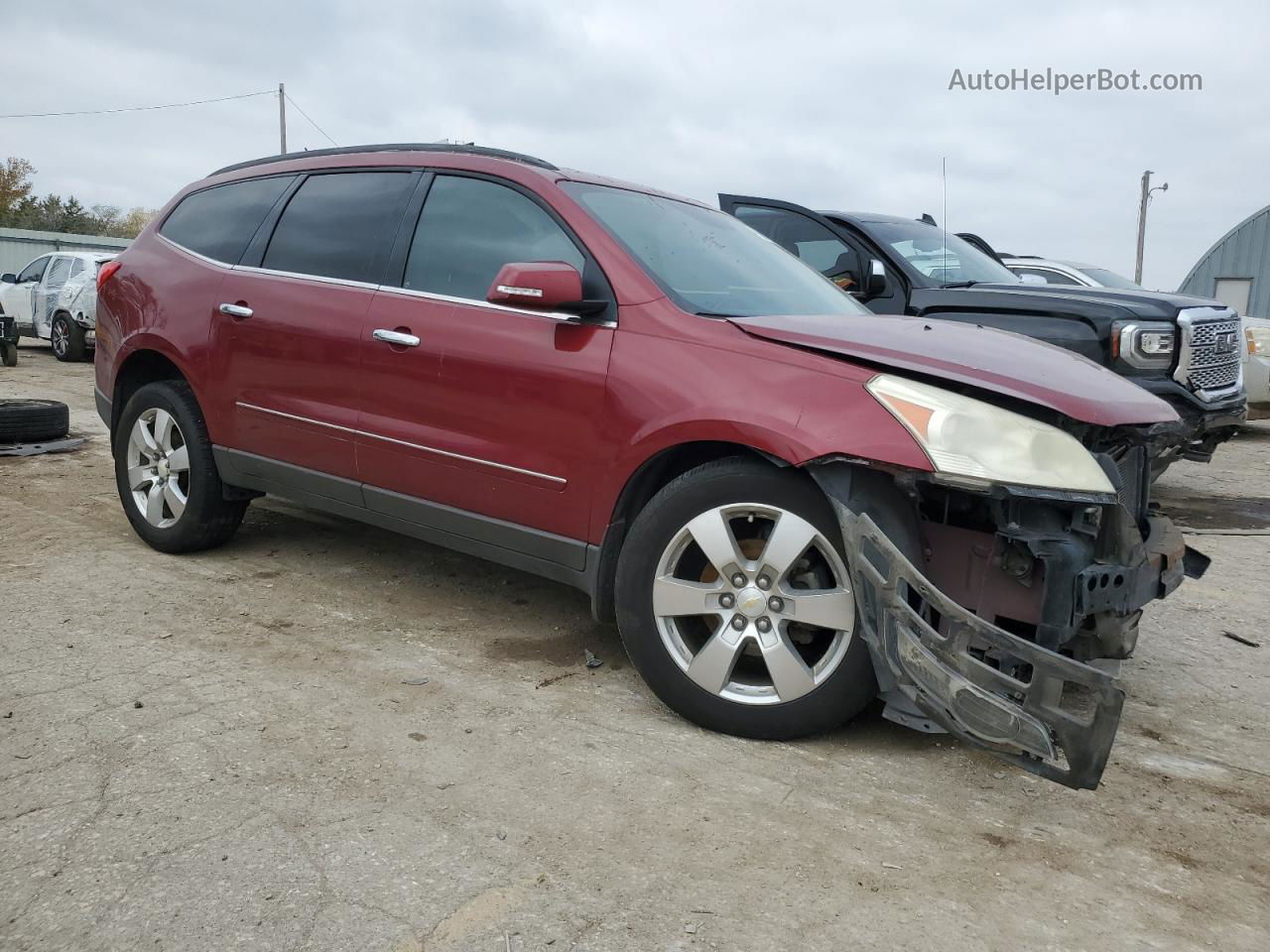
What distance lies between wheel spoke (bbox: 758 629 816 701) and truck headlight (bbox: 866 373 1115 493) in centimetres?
65

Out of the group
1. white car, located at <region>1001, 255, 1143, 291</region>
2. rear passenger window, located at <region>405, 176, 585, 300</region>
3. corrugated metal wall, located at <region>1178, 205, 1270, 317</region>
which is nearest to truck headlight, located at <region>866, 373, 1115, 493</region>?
rear passenger window, located at <region>405, 176, 585, 300</region>

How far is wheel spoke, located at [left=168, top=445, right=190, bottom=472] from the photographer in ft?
15.0

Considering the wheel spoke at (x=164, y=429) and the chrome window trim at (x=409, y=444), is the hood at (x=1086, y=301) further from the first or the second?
the wheel spoke at (x=164, y=429)

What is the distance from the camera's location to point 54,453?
7.34m

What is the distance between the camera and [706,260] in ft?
12.2

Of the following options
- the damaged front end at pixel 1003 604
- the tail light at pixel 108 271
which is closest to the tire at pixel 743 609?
the damaged front end at pixel 1003 604

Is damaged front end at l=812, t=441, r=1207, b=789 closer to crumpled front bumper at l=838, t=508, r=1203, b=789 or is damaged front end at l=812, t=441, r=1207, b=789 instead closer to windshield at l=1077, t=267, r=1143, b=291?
crumpled front bumper at l=838, t=508, r=1203, b=789

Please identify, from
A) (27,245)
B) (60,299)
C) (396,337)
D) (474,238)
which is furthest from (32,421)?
(27,245)

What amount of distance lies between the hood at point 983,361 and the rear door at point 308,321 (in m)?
1.61

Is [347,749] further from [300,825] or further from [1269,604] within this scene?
[1269,604]

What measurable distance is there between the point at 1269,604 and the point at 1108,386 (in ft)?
8.13

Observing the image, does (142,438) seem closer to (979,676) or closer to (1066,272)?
(979,676)

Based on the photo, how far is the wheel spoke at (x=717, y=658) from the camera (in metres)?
2.94

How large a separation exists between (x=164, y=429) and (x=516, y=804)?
2.93 metres
